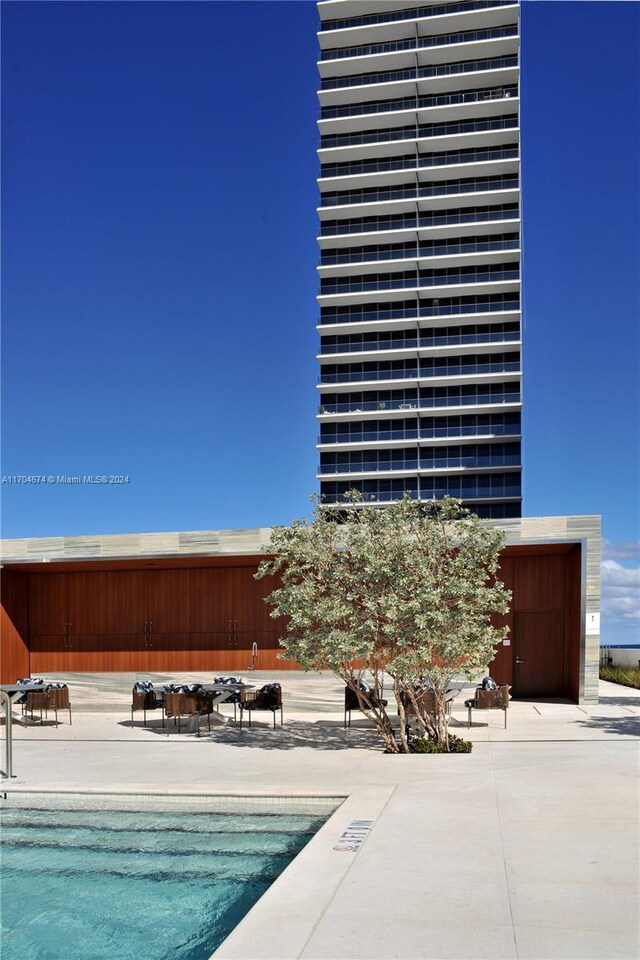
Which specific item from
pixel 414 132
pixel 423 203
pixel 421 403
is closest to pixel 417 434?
pixel 421 403

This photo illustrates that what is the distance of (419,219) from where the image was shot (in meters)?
69.2

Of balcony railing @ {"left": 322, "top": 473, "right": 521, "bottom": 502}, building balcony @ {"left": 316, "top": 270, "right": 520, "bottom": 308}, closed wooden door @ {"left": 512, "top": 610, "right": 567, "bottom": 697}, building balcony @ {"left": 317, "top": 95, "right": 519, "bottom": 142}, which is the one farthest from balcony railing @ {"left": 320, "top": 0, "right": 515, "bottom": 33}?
closed wooden door @ {"left": 512, "top": 610, "right": 567, "bottom": 697}

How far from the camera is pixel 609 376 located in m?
50.7

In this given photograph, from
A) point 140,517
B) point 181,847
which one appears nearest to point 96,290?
point 140,517

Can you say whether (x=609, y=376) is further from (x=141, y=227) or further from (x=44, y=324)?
(x=44, y=324)

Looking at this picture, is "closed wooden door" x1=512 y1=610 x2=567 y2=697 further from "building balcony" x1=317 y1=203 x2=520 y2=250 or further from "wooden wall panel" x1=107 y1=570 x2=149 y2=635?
"building balcony" x1=317 y1=203 x2=520 y2=250

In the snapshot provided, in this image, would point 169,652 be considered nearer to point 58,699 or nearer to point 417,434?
point 58,699

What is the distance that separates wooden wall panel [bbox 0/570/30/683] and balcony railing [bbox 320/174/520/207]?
57085 mm

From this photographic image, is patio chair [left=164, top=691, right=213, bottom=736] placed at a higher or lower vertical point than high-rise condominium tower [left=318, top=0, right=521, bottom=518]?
lower

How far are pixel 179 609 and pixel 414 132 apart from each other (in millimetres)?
61107

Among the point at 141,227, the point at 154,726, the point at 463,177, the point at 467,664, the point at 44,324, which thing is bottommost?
the point at 154,726

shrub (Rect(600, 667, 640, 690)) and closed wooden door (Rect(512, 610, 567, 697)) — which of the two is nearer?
closed wooden door (Rect(512, 610, 567, 697))

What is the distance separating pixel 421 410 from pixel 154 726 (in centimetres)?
5284

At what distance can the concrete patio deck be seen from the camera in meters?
4.74
